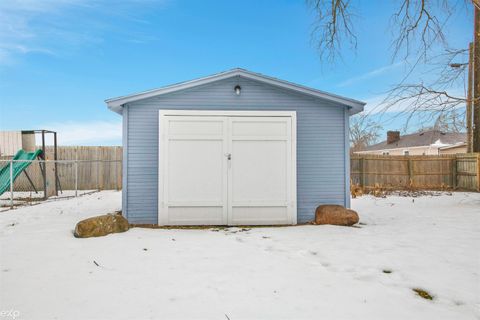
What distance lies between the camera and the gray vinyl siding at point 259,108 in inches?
253

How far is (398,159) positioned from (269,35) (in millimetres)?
9743

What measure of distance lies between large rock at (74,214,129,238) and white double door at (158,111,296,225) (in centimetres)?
87

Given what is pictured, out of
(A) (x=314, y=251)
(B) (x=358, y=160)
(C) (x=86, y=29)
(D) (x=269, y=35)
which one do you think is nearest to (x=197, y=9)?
(D) (x=269, y=35)

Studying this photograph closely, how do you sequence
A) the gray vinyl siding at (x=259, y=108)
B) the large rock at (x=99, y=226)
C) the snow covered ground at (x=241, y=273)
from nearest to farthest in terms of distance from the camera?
the snow covered ground at (x=241, y=273), the large rock at (x=99, y=226), the gray vinyl siding at (x=259, y=108)

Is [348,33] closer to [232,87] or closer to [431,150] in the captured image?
[232,87]

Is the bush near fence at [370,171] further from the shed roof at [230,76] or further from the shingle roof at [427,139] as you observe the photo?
the shingle roof at [427,139]

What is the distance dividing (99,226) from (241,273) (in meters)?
3.00

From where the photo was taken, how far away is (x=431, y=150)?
25609 mm

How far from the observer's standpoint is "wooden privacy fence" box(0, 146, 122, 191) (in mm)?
13812

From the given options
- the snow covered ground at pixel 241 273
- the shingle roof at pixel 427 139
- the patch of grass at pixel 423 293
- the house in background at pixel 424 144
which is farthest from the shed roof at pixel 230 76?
the shingle roof at pixel 427 139

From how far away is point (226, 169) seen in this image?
6.33 metres

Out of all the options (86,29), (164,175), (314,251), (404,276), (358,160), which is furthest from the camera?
(358,160)

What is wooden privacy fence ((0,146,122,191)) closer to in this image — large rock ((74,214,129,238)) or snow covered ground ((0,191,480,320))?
snow covered ground ((0,191,480,320))

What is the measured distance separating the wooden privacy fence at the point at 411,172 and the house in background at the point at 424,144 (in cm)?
791
